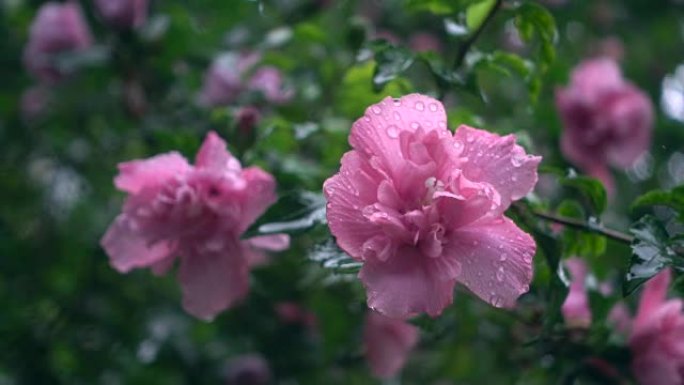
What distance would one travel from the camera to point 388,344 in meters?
1.37

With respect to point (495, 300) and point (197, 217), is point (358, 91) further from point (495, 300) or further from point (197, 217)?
point (495, 300)

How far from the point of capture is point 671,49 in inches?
89.7

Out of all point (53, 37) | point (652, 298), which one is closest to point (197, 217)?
point (652, 298)

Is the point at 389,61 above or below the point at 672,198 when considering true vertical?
above

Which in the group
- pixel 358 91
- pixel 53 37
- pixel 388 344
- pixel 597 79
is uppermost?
pixel 358 91

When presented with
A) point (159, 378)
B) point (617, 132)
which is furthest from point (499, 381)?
point (159, 378)

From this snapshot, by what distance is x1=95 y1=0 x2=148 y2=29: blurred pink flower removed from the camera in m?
1.59

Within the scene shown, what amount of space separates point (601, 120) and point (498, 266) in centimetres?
87

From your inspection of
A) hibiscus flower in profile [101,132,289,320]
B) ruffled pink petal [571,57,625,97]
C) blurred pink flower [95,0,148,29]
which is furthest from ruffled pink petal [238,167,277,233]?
ruffled pink petal [571,57,625,97]

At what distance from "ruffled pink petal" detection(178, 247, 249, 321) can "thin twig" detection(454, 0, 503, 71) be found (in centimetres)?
32

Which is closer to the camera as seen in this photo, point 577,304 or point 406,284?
point 406,284

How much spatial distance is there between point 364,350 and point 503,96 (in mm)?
764

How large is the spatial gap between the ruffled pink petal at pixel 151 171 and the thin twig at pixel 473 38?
1.04 ft

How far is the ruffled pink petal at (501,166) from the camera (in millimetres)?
850
